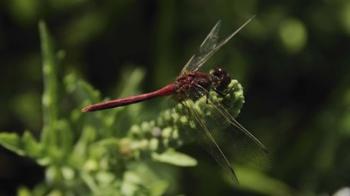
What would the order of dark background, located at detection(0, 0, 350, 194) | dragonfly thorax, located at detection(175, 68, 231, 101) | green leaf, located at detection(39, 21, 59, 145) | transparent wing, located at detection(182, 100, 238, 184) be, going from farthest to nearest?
dark background, located at detection(0, 0, 350, 194)
green leaf, located at detection(39, 21, 59, 145)
dragonfly thorax, located at detection(175, 68, 231, 101)
transparent wing, located at detection(182, 100, 238, 184)

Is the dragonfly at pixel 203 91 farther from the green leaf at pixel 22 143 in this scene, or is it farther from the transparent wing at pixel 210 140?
the green leaf at pixel 22 143

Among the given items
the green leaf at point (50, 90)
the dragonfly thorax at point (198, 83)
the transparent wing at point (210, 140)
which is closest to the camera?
the transparent wing at point (210, 140)

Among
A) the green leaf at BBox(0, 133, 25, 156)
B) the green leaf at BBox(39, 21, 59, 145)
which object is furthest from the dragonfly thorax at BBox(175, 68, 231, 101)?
the green leaf at BBox(0, 133, 25, 156)

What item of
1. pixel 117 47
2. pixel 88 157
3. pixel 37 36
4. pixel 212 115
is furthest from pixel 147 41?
pixel 212 115

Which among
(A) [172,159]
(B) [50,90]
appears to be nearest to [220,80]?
(A) [172,159]

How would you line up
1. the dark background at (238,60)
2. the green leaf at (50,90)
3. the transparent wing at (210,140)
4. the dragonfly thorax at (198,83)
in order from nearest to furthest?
the transparent wing at (210,140) < the dragonfly thorax at (198,83) < the green leaf at (50,90) < the dark background at (238,60)

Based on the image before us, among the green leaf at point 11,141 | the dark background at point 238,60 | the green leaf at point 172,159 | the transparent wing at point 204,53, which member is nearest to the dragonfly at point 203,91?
the transparent wing at point 204,53

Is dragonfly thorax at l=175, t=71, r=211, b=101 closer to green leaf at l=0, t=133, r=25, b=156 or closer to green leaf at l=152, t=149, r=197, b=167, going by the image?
green leaf at l=152, t=149, r=197, b=167

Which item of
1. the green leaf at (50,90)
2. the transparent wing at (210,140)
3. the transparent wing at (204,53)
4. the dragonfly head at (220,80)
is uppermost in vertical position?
the green leaf at (50,90)
